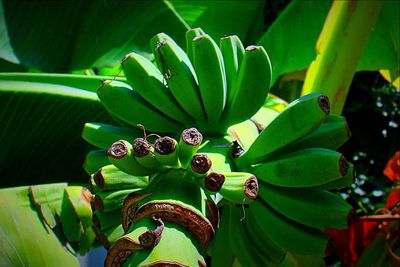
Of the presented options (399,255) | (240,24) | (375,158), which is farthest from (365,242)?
(375,158)

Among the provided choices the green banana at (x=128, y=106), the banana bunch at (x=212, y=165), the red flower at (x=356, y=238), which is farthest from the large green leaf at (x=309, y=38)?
the green banana at (x=128, y=106)

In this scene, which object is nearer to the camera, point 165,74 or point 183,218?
point 183,218

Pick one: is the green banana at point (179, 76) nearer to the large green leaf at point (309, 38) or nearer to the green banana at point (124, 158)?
the green banana at point (124, 158)

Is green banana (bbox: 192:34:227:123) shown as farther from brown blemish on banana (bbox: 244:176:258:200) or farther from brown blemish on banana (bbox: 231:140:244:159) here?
brown blemish on banana (bbox: 244:176:258:200)

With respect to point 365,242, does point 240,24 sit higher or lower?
higher

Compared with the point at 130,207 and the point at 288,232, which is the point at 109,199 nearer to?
the point at 130,207

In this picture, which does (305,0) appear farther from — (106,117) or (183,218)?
(183,218)

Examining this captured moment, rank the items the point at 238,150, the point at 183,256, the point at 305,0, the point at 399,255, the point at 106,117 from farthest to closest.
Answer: the point at 305,0 < the point at 399,255 < the point at 106,117 < the point at 238,150 < the point at 183,256

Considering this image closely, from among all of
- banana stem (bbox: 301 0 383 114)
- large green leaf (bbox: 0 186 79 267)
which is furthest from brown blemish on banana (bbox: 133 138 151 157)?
banana stem (bbox: 301 0 383 114)
